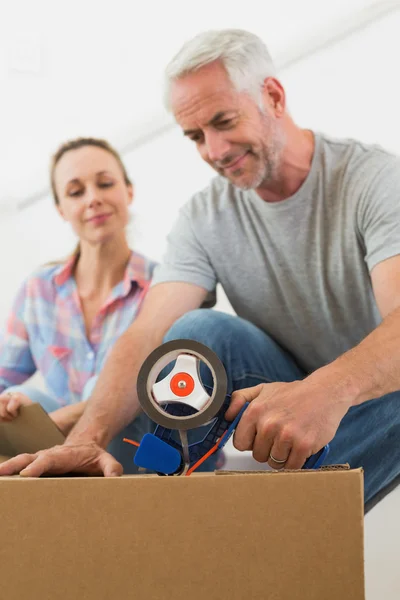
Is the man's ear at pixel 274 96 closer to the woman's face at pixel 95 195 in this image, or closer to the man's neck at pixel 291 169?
the man's neck at pixel 291 169

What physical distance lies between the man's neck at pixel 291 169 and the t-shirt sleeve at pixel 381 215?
160mm

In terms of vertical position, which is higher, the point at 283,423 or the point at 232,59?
the point at 232,59

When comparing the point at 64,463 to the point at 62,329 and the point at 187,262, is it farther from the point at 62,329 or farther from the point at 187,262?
the point at 62,329

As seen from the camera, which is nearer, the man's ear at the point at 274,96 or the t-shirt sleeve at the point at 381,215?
the t-shirt sleeve at the point at 381,215

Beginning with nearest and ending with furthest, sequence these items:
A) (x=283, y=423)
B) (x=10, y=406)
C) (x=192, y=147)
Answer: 1. (x=283, y=423)
2. (x=10, y=406)
3. (x=192, y=147)

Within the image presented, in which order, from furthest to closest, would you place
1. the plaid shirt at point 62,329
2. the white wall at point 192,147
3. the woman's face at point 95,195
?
the woman's face at point 95,195
the plaid shirt at point 62,329
the white wall at point 192,147

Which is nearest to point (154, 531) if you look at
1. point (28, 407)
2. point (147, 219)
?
point (28, 407)

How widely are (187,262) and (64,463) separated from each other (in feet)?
2.14

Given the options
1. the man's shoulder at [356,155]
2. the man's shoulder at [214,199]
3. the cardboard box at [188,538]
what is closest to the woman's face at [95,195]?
the man's shoulder at [214,199]

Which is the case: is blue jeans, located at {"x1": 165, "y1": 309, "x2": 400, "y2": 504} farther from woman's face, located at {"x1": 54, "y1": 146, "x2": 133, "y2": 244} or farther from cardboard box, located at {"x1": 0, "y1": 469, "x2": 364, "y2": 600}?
woman's face, located at {"x1": 54, "y1": 146, "x2": 133, "y2": 244}

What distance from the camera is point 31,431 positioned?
43.1 inches

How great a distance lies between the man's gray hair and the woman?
0.46 metres

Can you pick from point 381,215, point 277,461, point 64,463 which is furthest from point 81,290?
point 277,461

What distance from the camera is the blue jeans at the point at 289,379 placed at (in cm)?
106
